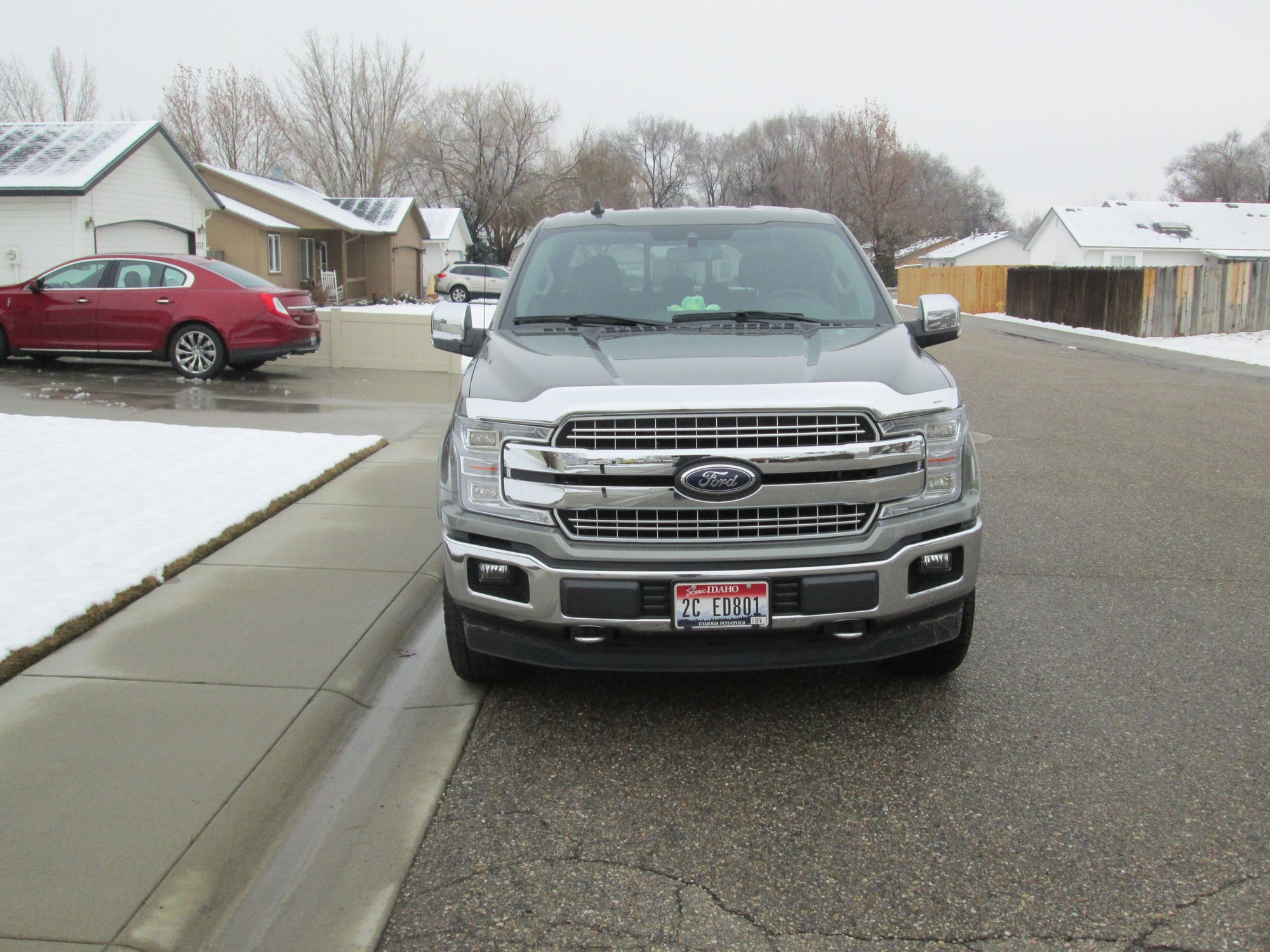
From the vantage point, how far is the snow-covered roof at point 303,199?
119 feet

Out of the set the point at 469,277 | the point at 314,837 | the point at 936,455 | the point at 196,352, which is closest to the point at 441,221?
the point at 469,277

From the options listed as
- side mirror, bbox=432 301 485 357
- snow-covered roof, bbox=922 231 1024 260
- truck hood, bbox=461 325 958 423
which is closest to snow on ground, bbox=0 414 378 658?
side mirror, bbox=432 301 485 357

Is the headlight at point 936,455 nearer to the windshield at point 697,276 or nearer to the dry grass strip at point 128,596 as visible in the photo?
the windshield at point 697,276

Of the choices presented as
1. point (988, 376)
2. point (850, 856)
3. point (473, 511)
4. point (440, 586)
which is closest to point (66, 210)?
point (988, 376)

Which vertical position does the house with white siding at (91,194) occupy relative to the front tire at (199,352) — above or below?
above

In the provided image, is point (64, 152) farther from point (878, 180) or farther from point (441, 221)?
point (878, 180)

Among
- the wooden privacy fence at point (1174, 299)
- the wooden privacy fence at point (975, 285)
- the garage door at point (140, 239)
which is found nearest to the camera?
the garage door at point (140, 239)

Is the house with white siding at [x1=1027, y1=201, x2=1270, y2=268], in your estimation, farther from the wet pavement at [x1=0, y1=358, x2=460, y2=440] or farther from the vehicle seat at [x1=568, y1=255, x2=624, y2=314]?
the vehicle seat at [x1=568, y1=255, x2=624, y2=314]

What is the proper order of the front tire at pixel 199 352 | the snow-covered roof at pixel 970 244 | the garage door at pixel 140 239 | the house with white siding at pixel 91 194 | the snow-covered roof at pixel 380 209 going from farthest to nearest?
1. the snow-covered roof at pixel 970 244
2. the snow-covered roof at pixel 380 209
3. the garage door at pixel 140 239
4. the house with white siding at pixel 91 194
5. the front tire at pixel 199 352

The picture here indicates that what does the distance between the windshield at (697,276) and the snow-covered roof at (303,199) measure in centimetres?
3352

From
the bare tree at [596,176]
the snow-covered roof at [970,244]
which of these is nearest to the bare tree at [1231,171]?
the snow-covered roof at [970,244]

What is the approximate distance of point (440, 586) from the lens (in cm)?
608

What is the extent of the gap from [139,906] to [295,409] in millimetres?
9824

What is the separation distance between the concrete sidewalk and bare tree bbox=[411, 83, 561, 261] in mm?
62196
